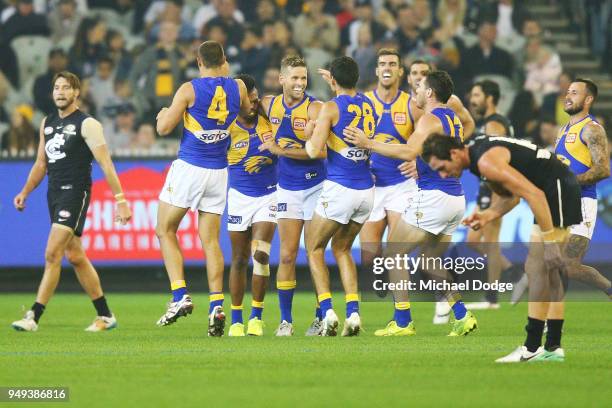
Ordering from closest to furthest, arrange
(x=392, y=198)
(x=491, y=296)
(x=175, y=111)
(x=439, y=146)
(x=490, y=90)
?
(x=439, y=146) → (x=175, y=111) → (x=392, y=198) → (x=490, y=90) → (x=491, y=296)

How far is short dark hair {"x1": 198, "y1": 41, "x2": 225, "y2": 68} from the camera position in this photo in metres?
12.5

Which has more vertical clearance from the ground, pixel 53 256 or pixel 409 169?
pixel 409 169

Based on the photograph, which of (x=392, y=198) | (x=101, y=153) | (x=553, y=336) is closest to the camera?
(x=553, y=336)

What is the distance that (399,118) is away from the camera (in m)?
14.0

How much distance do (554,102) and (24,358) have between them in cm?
1359

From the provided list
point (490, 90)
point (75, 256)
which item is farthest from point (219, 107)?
point (490, 90)

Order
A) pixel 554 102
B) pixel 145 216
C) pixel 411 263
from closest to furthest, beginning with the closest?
pixel 411 263 → pixel 145 216 → pixel 554 102

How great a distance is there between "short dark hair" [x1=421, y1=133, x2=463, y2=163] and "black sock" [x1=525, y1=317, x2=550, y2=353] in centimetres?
145

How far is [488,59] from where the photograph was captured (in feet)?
76.5

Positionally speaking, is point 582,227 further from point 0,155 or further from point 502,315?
point 0,155

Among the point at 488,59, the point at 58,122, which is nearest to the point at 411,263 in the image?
the point at 58,122

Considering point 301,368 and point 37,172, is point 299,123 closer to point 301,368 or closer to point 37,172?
point 37,172

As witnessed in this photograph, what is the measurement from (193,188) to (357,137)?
1659 mm

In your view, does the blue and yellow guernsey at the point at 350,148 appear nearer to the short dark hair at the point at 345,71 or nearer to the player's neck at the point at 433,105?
the short dark hair at the point at 345,71
